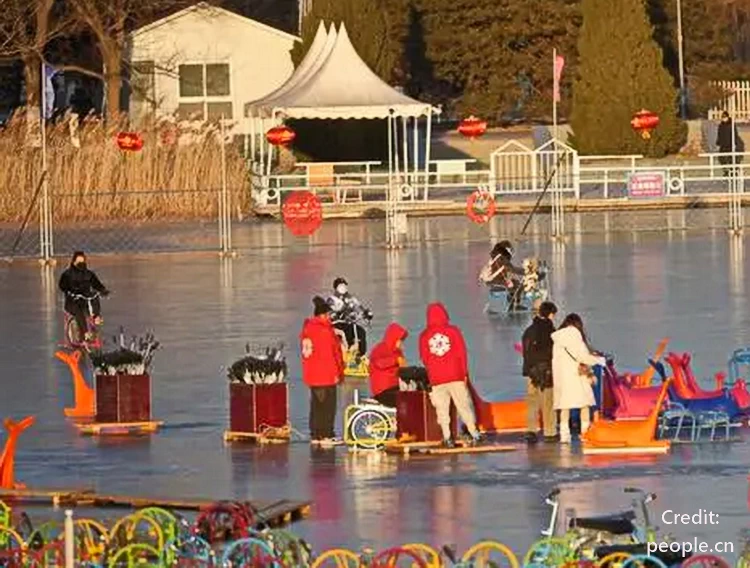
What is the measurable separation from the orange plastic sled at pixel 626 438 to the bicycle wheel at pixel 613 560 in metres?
7.42

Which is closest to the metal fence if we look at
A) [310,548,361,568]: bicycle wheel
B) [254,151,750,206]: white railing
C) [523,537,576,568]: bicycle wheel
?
[254,151,750,206]: white railing

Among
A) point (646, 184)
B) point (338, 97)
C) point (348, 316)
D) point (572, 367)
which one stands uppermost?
point (338, 97)

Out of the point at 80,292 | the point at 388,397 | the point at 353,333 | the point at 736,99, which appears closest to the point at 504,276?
the point at 80,292

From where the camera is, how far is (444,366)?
20891 millimetres

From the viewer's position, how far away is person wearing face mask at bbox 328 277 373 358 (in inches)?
1042

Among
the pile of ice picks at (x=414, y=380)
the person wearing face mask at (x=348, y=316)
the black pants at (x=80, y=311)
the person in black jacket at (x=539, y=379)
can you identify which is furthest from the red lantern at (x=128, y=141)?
the pile of ice picks at (x=414, y=380)

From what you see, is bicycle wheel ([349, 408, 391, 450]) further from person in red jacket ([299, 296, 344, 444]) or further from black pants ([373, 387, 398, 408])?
black pants ([373, 387, 398, 408])

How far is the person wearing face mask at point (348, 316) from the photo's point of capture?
26469mm

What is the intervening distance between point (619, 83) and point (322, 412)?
41.0 metres

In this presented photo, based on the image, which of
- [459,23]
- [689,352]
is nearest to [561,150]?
[459,23]

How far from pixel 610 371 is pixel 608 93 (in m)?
40.7

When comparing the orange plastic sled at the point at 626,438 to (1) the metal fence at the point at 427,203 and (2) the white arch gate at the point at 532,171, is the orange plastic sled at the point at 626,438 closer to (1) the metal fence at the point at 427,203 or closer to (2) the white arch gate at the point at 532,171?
(1) the metal fence at the point at 427,203

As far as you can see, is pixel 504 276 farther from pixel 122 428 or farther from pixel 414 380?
pixel 414 380

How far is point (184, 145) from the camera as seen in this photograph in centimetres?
5491
